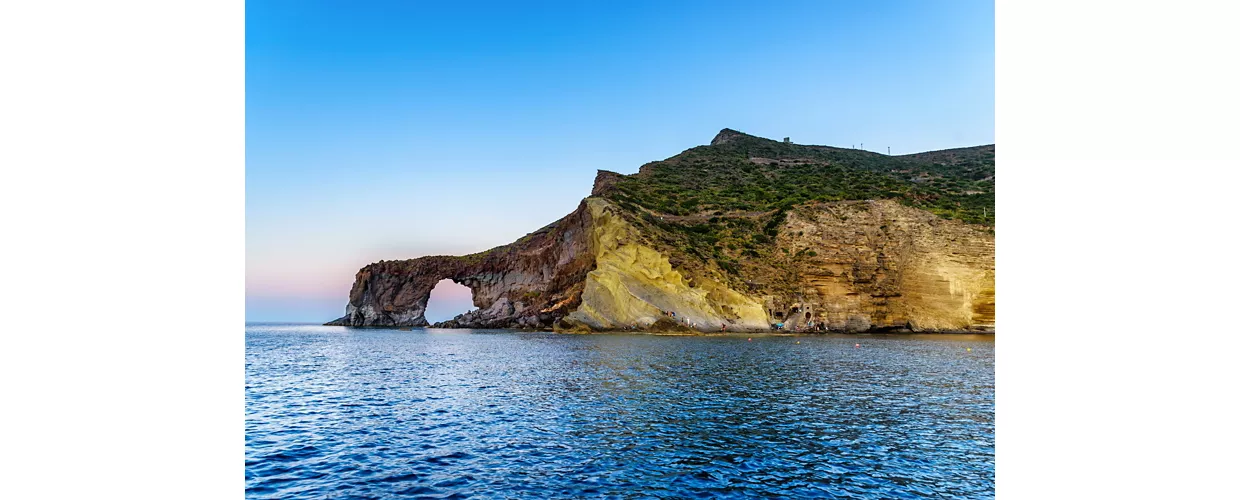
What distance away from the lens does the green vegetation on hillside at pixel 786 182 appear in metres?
80.1

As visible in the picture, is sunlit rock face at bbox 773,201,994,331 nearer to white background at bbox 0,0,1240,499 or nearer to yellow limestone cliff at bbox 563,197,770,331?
yellow limestone cliff at bbox 563,197,770,331

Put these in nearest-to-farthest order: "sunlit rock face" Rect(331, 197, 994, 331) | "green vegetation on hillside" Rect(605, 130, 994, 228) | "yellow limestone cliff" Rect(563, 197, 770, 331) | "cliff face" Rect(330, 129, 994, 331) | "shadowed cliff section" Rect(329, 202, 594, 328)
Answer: "yellow limestone cliff" Rect(563, 197, 770, 331) < "sunlit rock face" Rect(331, 197, 994, 331) < "cliff face" Rect(330, 129, 994, 331) < "shadowed cliff section" Rect(329, 202, 594, 328) < "green vegetation on hillside" Rect(605, 130, 994, 228)

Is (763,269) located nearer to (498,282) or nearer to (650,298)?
(650,298)

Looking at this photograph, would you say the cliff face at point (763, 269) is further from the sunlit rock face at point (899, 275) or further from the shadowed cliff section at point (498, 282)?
the shadowed cliff section at point (498, 282)

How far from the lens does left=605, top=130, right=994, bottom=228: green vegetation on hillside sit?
80100mm

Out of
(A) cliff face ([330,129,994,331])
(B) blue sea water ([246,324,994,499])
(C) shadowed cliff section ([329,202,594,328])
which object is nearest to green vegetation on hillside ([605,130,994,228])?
(A) cliff face ([330,129,994,331])

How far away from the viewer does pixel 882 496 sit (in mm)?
10391

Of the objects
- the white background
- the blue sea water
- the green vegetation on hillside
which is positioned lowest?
the blue sea water

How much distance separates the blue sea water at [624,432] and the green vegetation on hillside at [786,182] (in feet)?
157

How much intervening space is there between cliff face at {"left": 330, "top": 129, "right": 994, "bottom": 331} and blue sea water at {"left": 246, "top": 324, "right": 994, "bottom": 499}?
3199 cm
